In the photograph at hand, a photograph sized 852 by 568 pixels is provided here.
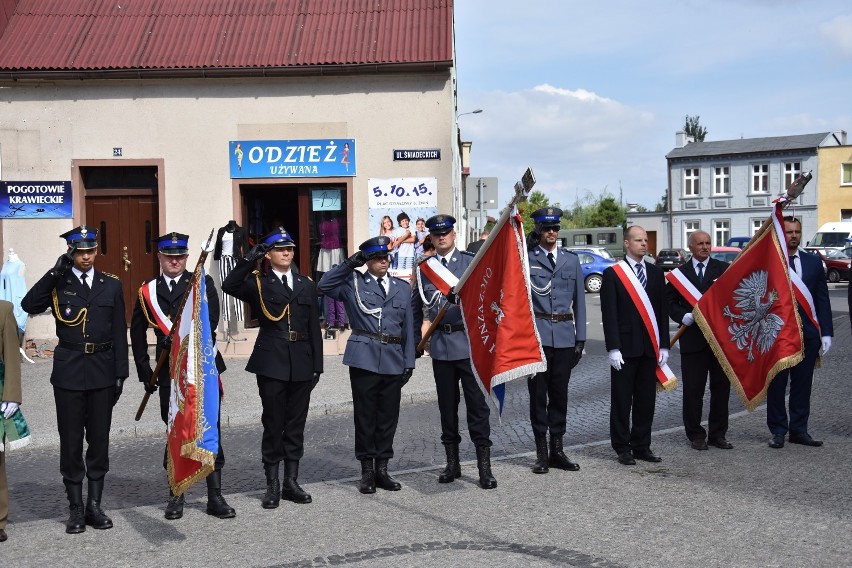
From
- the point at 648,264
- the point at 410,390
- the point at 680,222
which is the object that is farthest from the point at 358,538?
the point at 680,222

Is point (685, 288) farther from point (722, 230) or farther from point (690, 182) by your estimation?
point (690, 182)

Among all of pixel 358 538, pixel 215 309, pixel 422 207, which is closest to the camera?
pixel 358 538

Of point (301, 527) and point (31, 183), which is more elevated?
point (31, 183)

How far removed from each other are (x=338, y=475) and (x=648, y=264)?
3249 millimetres

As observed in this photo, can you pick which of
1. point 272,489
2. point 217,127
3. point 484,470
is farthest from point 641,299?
point 217,127

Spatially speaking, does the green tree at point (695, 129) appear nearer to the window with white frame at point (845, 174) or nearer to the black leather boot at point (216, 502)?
the window with white frame at point (845, 174)

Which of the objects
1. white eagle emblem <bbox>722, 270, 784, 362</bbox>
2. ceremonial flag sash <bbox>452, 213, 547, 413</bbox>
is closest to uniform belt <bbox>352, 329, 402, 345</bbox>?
ceremonial flag sash <bbox>452, 213, 547, 413</bbox>

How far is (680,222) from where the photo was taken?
Answer: 67.5 m

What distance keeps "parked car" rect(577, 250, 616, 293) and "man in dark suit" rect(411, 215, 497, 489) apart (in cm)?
2727

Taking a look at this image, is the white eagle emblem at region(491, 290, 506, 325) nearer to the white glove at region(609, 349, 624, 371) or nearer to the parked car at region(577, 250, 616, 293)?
the white glove at region(609, 349, 624, 371)

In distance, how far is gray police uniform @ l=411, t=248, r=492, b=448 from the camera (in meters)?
7.70

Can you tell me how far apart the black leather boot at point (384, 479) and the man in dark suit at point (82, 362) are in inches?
79.9

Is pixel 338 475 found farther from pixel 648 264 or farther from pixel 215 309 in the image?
pixel 648 264

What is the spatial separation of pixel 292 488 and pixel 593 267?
2920 cm
